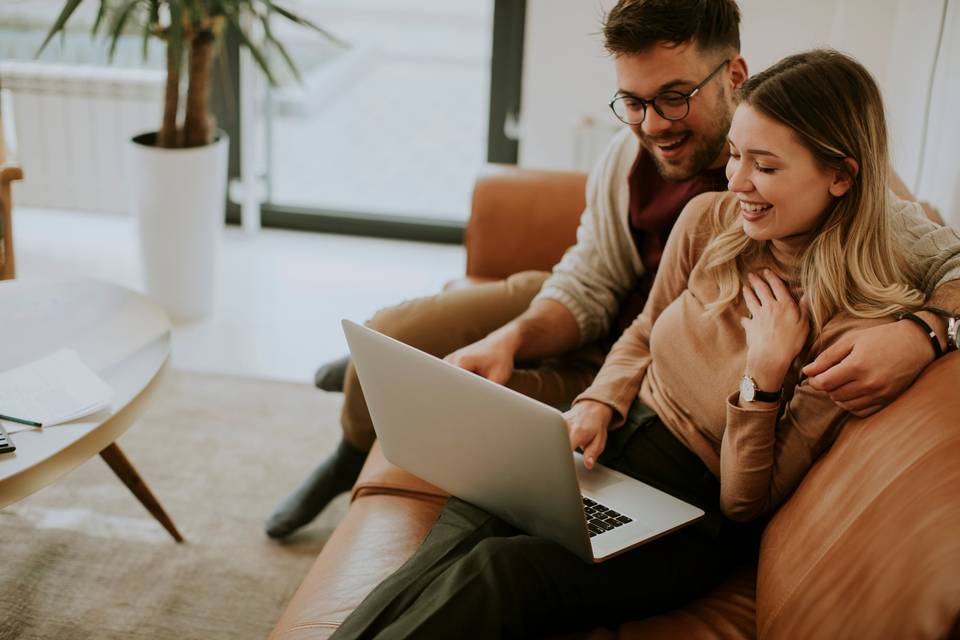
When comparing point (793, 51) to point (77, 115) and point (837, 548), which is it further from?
point (77, 115)

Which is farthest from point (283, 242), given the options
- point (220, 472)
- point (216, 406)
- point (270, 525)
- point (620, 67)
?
point (620, 67)

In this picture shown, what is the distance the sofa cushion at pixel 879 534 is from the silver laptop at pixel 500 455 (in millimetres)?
182

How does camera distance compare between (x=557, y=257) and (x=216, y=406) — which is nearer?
(x=557, y=257)

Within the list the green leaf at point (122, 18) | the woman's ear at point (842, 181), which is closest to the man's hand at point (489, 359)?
the woman's ear at point (842, 181)

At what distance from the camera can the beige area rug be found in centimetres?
182

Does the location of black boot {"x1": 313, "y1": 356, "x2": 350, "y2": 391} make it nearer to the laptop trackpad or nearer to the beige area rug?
the beige area rug

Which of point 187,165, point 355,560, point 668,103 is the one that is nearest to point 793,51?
point 668,103

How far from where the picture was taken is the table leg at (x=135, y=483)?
193 centimetres

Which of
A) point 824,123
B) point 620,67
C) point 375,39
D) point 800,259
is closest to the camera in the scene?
point 824,123

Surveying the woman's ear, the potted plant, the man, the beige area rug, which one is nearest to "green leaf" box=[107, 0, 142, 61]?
the potted plant

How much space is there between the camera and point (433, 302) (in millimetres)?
1924

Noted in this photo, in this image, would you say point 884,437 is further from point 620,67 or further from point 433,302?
point 433,302

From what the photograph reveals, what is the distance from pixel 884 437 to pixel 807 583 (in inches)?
8.0

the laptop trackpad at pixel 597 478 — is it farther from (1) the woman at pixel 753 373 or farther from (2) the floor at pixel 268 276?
(2) the floor at pixel 268 276
